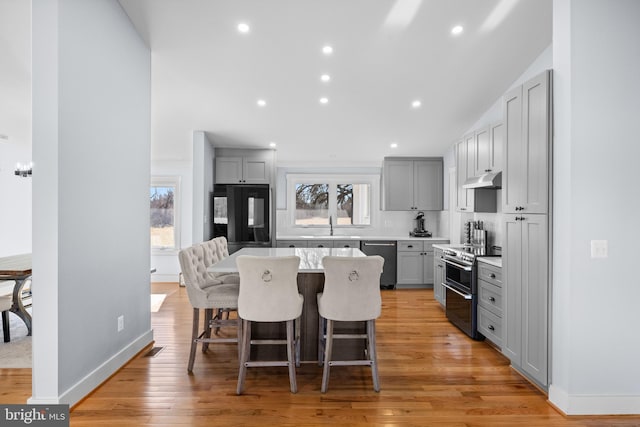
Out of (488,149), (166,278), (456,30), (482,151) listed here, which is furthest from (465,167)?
(166,278)

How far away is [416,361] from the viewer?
126 inches

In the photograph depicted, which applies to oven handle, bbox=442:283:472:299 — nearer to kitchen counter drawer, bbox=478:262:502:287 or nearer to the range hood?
kitchen counter drawer, bbox=478:262:502:287

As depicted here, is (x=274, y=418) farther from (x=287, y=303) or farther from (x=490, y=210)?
(x=490, y=210)

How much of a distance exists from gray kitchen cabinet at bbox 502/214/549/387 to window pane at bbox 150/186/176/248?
5642 millimetres

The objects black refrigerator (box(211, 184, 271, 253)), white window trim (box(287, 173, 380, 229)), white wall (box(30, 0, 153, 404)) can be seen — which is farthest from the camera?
white window trim (box(287, 173, 380, 229))

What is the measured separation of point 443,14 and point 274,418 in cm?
342

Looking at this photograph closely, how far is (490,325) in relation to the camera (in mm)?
3537

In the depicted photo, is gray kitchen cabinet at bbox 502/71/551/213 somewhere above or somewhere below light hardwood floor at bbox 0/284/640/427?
above

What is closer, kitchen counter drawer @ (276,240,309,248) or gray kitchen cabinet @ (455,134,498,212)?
gray kitchen cabinet @ (455,134,498,212)

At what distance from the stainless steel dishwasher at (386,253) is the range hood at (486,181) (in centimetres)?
200

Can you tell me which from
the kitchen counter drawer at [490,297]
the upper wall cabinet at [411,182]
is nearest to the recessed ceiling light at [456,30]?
the kitchen counter drawer at [490,297]

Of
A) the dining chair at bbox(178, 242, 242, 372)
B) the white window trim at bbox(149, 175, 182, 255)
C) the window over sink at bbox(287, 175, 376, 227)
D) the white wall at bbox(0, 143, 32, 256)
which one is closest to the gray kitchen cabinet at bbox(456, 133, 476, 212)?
the window over sink at bbox(287, 175, 376, 227)

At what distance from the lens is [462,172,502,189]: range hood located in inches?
151

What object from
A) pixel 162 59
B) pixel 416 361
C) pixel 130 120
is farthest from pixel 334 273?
pixel 162 59
